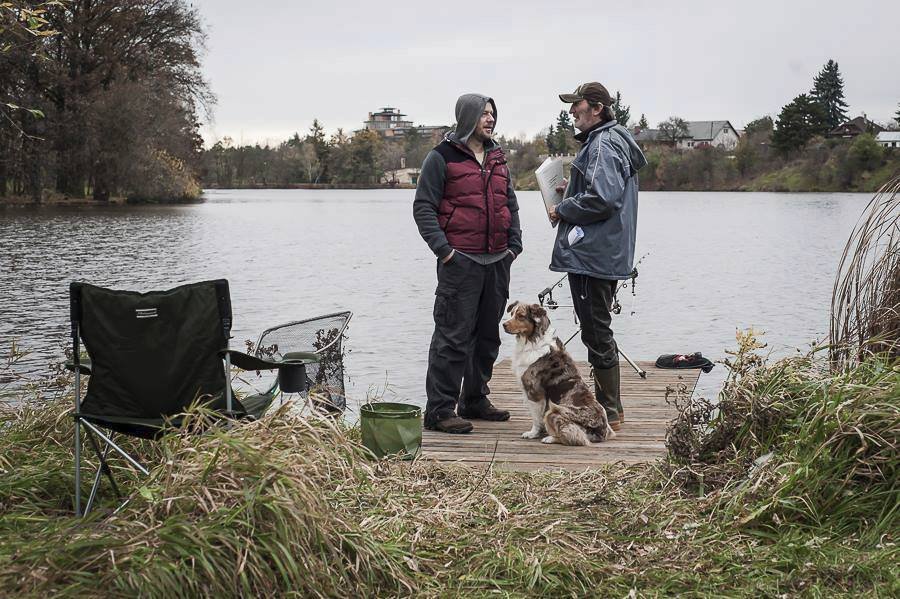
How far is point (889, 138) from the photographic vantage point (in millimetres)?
91375

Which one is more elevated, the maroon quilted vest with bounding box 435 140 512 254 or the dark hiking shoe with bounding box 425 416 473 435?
the maroon quilted vest with bounding box 435 140 512 254

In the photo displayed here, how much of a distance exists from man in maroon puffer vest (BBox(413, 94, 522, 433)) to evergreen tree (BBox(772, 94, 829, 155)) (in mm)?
86483

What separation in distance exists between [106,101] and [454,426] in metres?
44.4

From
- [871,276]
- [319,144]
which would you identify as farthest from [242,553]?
[319,144]

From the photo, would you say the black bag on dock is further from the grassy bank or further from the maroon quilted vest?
the grassy bank

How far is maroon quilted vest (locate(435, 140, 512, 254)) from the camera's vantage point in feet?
21.1

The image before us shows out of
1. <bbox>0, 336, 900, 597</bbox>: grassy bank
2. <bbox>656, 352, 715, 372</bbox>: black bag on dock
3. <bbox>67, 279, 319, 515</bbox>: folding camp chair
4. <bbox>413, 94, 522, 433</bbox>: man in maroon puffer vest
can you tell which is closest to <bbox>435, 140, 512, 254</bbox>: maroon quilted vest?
<bbox>413, 94, 522, 433</bbox>: man in maroon puffer vest

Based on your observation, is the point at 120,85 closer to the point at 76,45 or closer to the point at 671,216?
the point at 76,45

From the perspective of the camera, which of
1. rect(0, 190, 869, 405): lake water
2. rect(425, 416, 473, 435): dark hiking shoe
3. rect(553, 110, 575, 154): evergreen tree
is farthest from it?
rect(553, 110, 575, 154): evergreen tree

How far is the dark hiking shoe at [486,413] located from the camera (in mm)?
6938

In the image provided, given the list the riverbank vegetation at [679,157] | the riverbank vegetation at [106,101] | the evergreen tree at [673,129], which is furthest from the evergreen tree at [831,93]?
the riverbank vegetation at [106,101]

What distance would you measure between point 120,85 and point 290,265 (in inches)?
1031

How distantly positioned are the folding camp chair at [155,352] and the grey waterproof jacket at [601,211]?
88.2 inches

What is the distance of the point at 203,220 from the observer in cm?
4359
